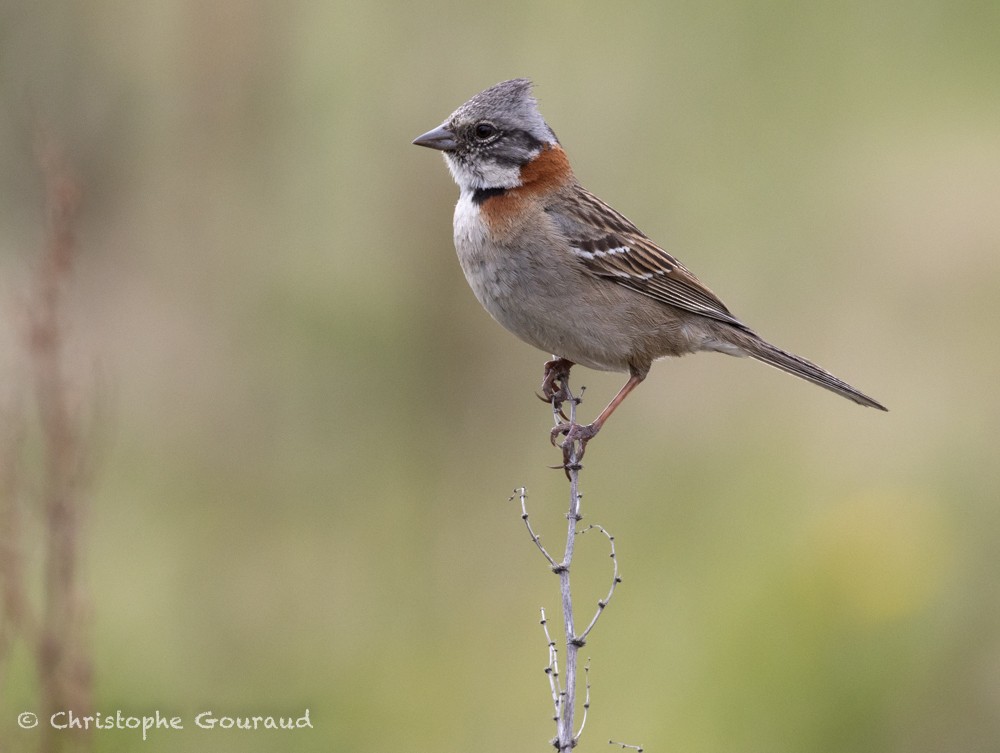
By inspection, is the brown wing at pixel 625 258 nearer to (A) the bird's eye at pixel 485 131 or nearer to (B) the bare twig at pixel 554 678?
(A) the bird's eye at pixel 485 131

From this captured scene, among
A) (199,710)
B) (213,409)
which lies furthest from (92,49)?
(199,710)

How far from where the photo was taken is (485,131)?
17.0 ft

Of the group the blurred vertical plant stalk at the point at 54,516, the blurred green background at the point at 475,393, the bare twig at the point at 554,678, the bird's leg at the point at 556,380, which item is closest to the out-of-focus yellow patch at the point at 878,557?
the blurred green background at the point at 475,393

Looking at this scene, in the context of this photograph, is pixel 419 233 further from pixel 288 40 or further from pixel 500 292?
pixel 500 292

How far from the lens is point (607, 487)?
714cm

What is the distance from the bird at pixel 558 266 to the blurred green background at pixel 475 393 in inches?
45.6

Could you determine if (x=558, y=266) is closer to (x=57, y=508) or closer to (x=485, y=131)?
(x=485, y=131)

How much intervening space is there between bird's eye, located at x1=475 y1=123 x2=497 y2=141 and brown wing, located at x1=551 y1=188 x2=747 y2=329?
0.38m

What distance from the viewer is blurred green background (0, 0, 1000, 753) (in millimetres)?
5539

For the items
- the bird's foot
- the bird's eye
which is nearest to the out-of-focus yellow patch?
the bird's foot

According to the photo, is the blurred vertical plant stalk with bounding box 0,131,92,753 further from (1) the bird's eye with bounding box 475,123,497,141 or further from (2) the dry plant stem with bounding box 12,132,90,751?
(1) the bird's eye with bounding box 475,123,497,141

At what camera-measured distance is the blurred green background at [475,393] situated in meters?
5.54

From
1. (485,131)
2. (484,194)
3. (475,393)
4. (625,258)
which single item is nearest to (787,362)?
(625,258)

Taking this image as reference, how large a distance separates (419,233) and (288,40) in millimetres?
1418
